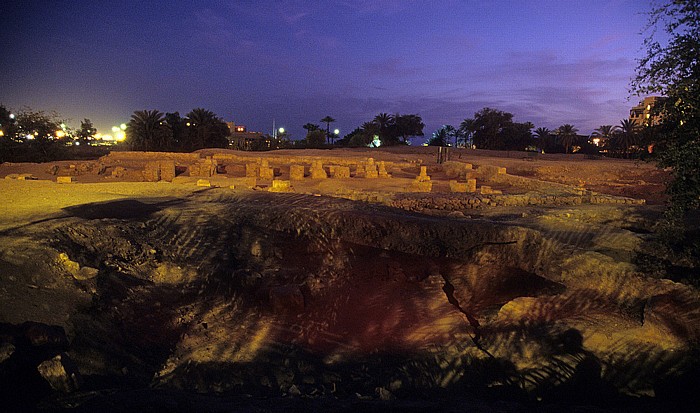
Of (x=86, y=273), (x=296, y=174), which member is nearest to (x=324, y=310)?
(x=86, y=273)

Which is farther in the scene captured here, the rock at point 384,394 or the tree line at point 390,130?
the tree line at point 390,130

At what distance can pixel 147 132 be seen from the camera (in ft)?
103

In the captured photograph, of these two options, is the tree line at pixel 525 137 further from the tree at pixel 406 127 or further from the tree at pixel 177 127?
the tree at pixel 177 127

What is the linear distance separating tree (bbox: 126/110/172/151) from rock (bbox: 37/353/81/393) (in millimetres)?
31229

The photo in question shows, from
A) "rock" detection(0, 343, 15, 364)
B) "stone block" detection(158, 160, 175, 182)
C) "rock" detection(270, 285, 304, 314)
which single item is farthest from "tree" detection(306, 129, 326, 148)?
"rock" detection(0, 343, 15, 364)

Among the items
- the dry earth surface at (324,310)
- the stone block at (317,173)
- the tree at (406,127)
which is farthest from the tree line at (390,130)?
the dry earth surface at (324,310)

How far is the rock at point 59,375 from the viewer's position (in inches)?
113

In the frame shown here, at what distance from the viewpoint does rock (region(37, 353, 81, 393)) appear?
113 inches

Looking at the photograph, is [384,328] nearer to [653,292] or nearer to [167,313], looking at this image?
[167,313]

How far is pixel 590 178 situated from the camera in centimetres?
1822

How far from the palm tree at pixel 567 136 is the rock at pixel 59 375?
134 ft

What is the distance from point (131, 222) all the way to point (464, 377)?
16.0 ft

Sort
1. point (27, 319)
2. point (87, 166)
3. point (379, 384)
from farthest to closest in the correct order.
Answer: point (87, 166) → point (379, 384) → point (27, 319)

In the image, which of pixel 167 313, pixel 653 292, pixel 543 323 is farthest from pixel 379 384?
pixel 653 292
